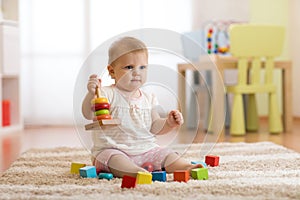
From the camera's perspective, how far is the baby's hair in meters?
1.38

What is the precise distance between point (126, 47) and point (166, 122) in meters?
0.21

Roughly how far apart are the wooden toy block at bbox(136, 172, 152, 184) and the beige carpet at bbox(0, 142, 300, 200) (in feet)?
0.05

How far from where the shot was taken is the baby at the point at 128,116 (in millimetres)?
1364

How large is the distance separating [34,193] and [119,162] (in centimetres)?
24

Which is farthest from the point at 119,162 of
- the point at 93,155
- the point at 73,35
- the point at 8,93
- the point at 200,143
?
the point at 73,35

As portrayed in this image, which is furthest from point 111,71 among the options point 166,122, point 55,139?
point 55,139

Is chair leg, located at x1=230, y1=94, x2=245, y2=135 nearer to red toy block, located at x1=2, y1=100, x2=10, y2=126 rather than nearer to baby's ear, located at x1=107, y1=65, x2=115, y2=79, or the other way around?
red toy block, located at x1=2, y1=100, x2=10, y2=126

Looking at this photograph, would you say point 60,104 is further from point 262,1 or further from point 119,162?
point 119,162

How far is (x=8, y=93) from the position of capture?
3.19m

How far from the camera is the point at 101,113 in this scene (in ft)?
4.36

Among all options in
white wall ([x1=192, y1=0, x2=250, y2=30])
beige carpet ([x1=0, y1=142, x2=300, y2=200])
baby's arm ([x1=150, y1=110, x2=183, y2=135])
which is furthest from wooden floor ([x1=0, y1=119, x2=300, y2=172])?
white wall ([x1=192, y1=0, x2=250, y2=30])

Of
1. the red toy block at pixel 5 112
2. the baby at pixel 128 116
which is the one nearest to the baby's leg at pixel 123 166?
the baby at pixel 128 116

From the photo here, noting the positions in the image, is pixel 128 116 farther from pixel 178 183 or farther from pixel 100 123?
pixel 178 183

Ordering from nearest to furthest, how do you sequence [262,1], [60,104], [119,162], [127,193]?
[127,193]
[119,162]
[60,104]
[262,1]
